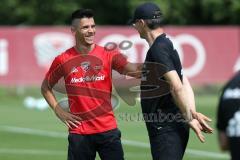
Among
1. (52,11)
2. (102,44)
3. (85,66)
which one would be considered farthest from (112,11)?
(85,66)

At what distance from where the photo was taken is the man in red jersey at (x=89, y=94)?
861cm

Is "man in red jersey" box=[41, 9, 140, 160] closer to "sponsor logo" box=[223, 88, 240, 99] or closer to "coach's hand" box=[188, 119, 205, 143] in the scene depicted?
"coach's hand" box=[188, 119, 205, 143]

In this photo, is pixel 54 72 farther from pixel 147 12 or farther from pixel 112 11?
A: pixel 112 11

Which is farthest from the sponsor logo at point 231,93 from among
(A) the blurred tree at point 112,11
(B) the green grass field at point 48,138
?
(A) the blurred tree at point 112,11

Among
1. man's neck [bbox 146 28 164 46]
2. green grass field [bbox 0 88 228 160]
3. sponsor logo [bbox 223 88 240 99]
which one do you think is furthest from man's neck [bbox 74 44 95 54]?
green grass field [bbox 0 88 228 160]

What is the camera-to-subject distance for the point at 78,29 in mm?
8688

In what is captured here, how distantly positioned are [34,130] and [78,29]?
10.4m

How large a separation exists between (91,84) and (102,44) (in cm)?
2111

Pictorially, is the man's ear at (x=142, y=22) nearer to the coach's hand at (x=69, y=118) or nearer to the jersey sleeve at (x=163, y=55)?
the jersey sleeve at (x=163, y=55)

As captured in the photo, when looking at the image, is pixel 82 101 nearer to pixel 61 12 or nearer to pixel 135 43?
pixel 135 43

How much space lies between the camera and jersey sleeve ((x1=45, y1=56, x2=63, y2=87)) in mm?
8805

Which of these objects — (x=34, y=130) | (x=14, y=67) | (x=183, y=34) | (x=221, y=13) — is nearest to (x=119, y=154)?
(x=34, y=130)

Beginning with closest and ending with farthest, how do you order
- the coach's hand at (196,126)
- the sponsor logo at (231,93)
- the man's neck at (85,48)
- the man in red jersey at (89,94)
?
the sponsor logo at (231,93) < the coach's hand at (196,126) < the man in red jersey at (89,94) < the man's neck at (85,48)

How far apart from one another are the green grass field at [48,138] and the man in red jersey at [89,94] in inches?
212
